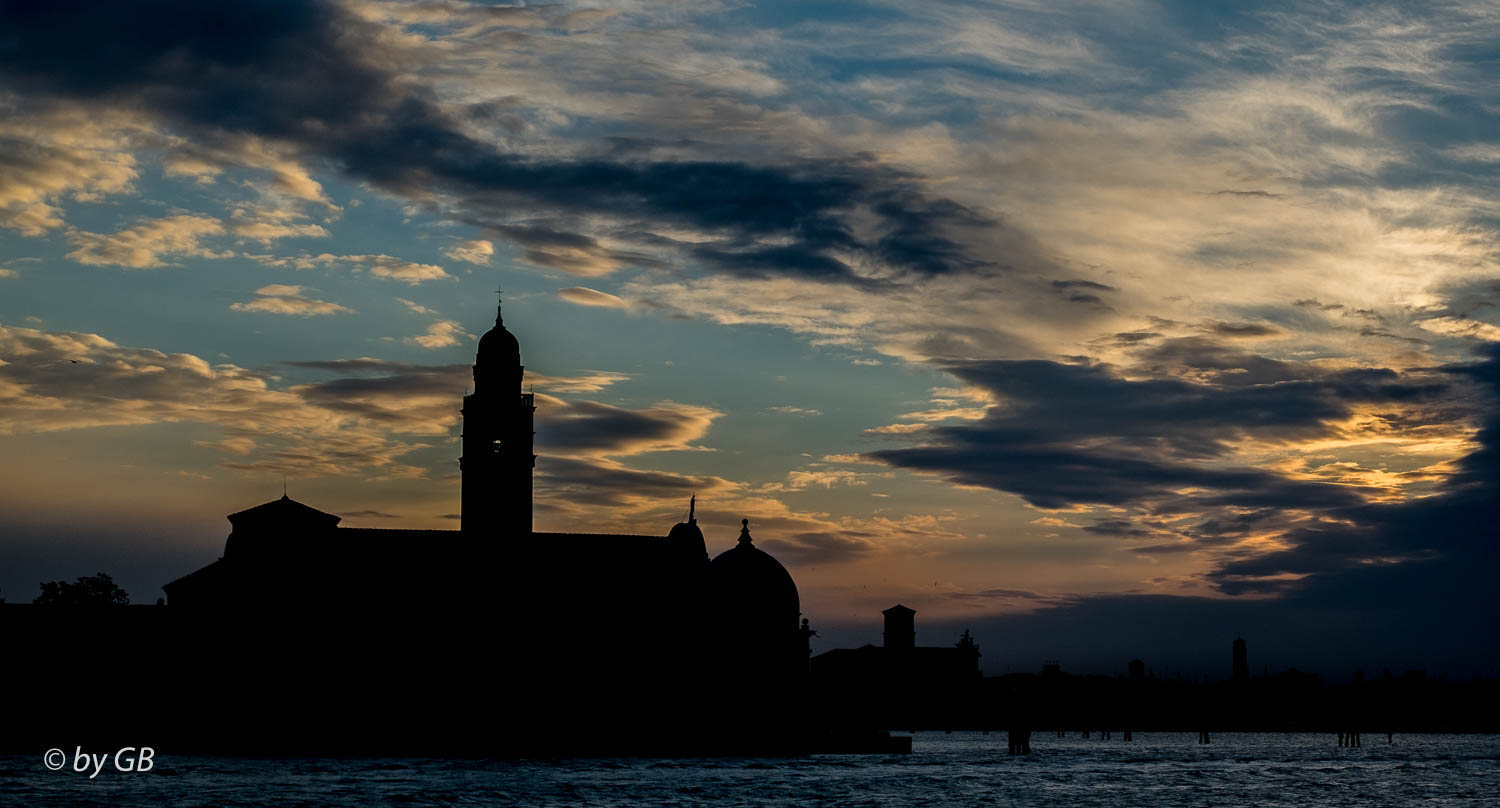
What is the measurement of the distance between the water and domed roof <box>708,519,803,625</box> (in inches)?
350

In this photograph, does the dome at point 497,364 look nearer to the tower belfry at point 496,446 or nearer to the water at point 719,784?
the tower belfry at point 496,446

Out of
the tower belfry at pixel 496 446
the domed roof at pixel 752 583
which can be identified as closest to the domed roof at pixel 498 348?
the tower belfry at pixel 496 446

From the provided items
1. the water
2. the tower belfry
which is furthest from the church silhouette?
the water

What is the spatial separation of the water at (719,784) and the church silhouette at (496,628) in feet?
22.3

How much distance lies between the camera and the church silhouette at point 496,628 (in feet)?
288

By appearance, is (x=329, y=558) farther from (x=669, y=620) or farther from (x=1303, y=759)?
(x=1303, y=759)

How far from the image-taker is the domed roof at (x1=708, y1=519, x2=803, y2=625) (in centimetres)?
9456

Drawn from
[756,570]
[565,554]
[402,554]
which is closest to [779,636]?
[756,570]

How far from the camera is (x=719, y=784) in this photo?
68.4 metres

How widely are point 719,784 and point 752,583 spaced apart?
27.4 m

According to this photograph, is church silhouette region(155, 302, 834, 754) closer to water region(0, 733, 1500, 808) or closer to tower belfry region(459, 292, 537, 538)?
tower belfry region(459, 292, 537, 538)

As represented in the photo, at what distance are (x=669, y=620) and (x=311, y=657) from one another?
64.5 feet

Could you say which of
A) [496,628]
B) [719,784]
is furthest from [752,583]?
[719,784]

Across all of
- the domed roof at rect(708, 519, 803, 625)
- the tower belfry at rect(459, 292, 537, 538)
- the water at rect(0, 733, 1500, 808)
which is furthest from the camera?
the domed roof at rect(708, 519, 803, 625)
